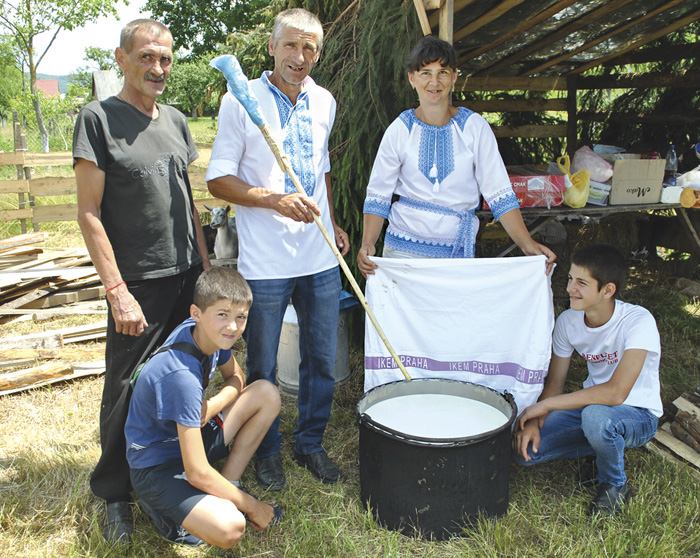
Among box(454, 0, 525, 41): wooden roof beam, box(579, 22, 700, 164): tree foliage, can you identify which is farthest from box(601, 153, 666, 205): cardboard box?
box(579, 22, 700, 164): tree foliage

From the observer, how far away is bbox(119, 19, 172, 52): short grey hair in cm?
230

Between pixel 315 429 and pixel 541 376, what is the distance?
1.16 meters

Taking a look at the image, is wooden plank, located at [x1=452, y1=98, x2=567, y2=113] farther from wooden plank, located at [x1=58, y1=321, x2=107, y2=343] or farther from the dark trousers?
the dark trousers

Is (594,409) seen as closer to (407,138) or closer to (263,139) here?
(407,138)

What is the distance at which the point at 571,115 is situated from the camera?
6.42m

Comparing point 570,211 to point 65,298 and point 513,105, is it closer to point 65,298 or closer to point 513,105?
point 513,105

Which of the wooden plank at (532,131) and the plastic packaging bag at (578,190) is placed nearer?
the plastic packaging bag at (578,190)

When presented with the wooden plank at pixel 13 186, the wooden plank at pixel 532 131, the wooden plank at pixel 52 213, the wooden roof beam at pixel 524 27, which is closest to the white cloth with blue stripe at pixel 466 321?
the wooden roof beam at pixel 524 27

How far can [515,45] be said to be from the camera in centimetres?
461

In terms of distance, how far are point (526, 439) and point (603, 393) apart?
405 mm

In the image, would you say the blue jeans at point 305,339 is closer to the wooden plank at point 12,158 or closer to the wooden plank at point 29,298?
the wooden plank at point 29,298

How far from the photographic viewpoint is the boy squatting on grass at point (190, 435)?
2.19 metres

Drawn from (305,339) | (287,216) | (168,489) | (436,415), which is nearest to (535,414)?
(436,415)

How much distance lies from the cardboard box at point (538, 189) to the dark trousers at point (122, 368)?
2.36m
